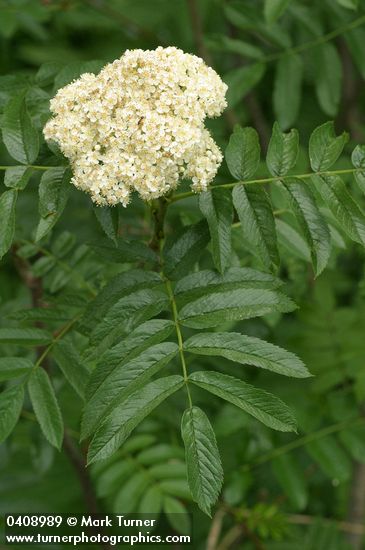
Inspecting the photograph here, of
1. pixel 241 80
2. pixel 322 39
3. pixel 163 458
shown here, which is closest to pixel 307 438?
pixel 163 458

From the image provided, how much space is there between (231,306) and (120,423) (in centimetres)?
38

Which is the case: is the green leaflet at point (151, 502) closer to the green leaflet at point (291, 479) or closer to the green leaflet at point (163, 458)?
the green leaflet at point (163, 458)

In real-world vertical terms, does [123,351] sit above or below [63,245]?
below

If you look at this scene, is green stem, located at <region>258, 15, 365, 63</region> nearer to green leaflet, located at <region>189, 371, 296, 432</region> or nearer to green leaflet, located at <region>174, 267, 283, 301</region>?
green leaflet, located at <region>174, 267, 283, 301</region>

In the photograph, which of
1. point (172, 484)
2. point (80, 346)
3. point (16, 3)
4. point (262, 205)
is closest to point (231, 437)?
point (172, 484)

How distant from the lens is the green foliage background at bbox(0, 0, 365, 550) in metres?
1.79

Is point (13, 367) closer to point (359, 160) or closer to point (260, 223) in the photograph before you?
point (260, 223)

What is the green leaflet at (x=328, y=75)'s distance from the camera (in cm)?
289

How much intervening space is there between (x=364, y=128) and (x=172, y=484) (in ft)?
5.94

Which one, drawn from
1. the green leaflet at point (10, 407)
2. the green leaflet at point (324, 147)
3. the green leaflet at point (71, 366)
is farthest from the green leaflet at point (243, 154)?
the green leaflet at point (10, 407)

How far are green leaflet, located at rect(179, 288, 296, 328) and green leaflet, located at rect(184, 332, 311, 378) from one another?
42mm

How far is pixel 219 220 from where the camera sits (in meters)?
1.78

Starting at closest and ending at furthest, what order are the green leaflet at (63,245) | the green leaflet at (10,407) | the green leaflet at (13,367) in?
1. the green leaflet at (10,407)
2. the green leaflet at (13,367)
3. the green leaflet at (63,245)

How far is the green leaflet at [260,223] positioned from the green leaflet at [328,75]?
4.04 ft
